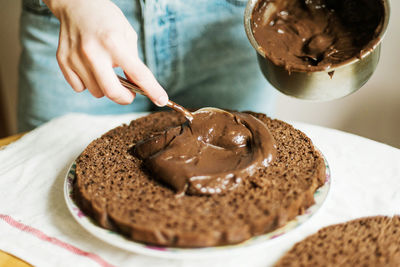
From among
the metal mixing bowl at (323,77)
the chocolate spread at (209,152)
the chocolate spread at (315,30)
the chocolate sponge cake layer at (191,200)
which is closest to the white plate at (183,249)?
the chocolate sponge cake layer at (191,200)

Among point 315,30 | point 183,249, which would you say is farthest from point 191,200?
point 315,30

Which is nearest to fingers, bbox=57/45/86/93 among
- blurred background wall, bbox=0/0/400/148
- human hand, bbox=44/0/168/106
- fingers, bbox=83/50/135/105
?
human hand, bbox=44/0/168/106

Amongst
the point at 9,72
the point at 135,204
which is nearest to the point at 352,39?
the point at 135,204

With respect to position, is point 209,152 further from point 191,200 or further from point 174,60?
point 174,60

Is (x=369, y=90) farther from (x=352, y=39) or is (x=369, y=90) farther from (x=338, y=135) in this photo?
(x=352, y=39)

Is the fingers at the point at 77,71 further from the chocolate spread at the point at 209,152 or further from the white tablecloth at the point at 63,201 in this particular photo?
the white tablecloth at the point at 63,201

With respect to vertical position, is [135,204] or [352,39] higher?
[352,39]

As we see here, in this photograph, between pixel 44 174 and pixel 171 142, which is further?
pixel 44 174
